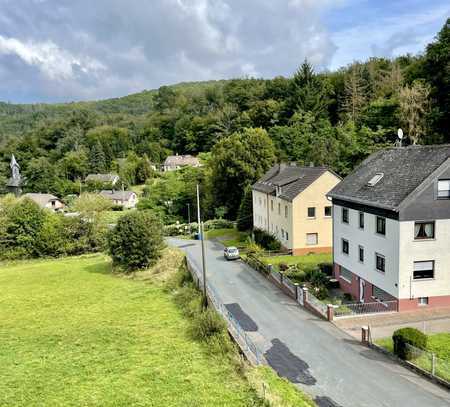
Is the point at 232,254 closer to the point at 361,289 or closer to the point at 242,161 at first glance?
the point at 361,289

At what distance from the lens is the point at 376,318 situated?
20719 mm

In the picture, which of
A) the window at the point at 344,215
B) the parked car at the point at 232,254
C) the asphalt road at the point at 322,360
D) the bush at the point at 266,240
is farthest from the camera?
the bush at the point at 266,240

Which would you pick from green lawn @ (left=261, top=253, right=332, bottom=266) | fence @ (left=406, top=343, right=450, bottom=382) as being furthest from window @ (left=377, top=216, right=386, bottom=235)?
green lawn @ (left=261, top=253, right=332, bottom=266)

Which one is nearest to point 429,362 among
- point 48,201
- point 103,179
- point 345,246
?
Result: point 345,246

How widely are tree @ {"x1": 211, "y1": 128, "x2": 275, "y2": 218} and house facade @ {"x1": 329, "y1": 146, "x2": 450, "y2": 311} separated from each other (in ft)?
113

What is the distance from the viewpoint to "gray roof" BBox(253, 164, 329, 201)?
36.7m

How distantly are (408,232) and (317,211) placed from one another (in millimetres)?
16141

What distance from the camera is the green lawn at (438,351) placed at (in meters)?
14.8

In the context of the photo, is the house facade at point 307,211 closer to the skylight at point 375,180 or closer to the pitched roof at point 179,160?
the skylight at point 375,180

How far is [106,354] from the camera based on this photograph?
61.9 feet

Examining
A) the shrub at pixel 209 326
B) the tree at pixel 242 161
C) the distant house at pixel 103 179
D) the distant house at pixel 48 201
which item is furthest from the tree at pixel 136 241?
the distant house at pixel 103 179

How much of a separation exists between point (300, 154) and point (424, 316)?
1932 inches

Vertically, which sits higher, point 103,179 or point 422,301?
point 103,179

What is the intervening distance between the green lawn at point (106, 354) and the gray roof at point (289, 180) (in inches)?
603
